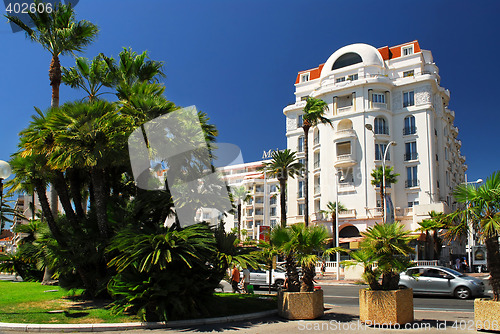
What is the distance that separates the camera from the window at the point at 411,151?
161 feet

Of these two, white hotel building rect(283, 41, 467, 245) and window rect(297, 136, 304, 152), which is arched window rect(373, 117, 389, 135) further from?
window rect(297, 136, 304, 152)

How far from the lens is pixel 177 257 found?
1051cm

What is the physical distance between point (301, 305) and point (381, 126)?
142 ft

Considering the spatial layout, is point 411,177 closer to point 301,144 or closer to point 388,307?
point 301,144

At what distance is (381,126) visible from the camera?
5084cm

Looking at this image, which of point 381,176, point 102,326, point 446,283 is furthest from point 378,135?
point 102,326

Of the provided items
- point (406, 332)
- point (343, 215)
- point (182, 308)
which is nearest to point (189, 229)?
Result: point (182, 308)

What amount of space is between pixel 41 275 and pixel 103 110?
14.3m

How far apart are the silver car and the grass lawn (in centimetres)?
877

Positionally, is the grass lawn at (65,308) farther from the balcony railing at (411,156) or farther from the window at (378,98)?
the window at (378,98)

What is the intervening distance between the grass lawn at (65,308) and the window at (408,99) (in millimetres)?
42221

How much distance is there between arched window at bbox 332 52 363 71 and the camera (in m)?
53.2

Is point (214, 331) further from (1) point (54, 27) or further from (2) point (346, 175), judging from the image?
(2) point (346, 175)

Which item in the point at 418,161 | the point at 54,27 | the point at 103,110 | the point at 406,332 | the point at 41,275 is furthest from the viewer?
the point at 418,161
